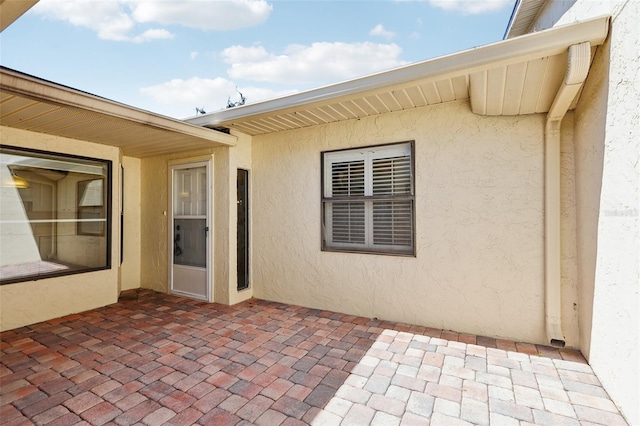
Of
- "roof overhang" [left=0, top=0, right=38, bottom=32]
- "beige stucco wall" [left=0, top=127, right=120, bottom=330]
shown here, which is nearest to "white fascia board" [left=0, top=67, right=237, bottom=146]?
"roof overhang" [left=0, top=0, right=38, bottom=32]

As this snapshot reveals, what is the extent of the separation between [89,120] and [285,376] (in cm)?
350

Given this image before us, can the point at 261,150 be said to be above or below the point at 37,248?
above

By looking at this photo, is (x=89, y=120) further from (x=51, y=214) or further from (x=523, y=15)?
(x=523, y=15)

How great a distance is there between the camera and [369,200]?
13.6 ft

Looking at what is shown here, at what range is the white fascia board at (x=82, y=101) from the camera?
7.87 ft

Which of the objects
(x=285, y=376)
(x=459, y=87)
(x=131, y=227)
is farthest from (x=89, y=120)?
(x=459, y=87)

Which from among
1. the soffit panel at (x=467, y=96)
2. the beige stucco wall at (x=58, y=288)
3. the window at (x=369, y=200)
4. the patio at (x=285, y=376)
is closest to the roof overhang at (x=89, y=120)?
the beige stucco wall at (x=58, y=288)

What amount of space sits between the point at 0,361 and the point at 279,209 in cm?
345

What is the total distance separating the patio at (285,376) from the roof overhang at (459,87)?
2575 millimetres

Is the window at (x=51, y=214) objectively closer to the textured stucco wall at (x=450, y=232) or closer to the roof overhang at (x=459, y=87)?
the roof overhang at (x=459, y=87)

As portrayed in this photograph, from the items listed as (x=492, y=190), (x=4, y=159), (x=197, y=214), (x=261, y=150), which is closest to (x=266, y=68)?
(x=261, y=150)

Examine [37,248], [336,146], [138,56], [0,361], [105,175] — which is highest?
[138,56]

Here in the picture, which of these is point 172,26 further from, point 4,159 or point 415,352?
point 415,352

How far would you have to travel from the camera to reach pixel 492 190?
11.2 ft
